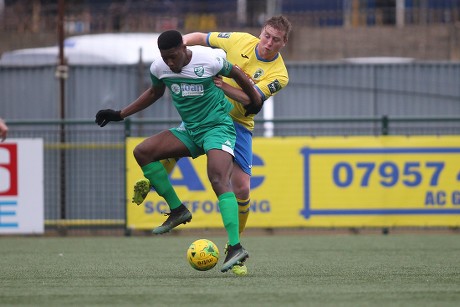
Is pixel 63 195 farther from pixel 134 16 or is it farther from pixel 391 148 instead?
pixel 134 16

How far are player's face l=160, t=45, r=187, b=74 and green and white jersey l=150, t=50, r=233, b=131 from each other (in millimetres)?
70

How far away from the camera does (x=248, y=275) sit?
27.7 ft

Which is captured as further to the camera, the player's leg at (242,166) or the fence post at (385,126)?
the fence post at (385,126)

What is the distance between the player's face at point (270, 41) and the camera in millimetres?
9359

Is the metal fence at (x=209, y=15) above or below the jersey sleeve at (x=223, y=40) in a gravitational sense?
above

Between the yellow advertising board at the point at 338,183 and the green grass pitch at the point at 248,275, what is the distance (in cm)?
94

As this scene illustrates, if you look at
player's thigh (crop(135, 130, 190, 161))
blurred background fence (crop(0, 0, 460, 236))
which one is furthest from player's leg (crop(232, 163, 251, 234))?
blurred background fence (crop(0, 0, 460, 236))

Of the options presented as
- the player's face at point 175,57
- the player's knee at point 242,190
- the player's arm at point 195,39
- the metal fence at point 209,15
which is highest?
the metal fence at point 209,15

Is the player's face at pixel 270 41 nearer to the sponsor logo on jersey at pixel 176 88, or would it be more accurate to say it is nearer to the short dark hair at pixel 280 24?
the short dark hair at pixel 280 24

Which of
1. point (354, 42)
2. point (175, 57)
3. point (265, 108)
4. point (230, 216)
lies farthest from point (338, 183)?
point (354, 42)

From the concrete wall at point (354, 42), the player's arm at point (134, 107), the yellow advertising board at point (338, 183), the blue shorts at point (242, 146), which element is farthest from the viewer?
the concrete wall at point (354, 42)

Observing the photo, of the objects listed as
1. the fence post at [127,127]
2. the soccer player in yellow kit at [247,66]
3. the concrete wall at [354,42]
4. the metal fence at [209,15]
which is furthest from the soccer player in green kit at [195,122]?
the concrete wall at [354,42]

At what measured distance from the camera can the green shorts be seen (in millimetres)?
8672

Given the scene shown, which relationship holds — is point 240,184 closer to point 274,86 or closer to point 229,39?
point 274,86
